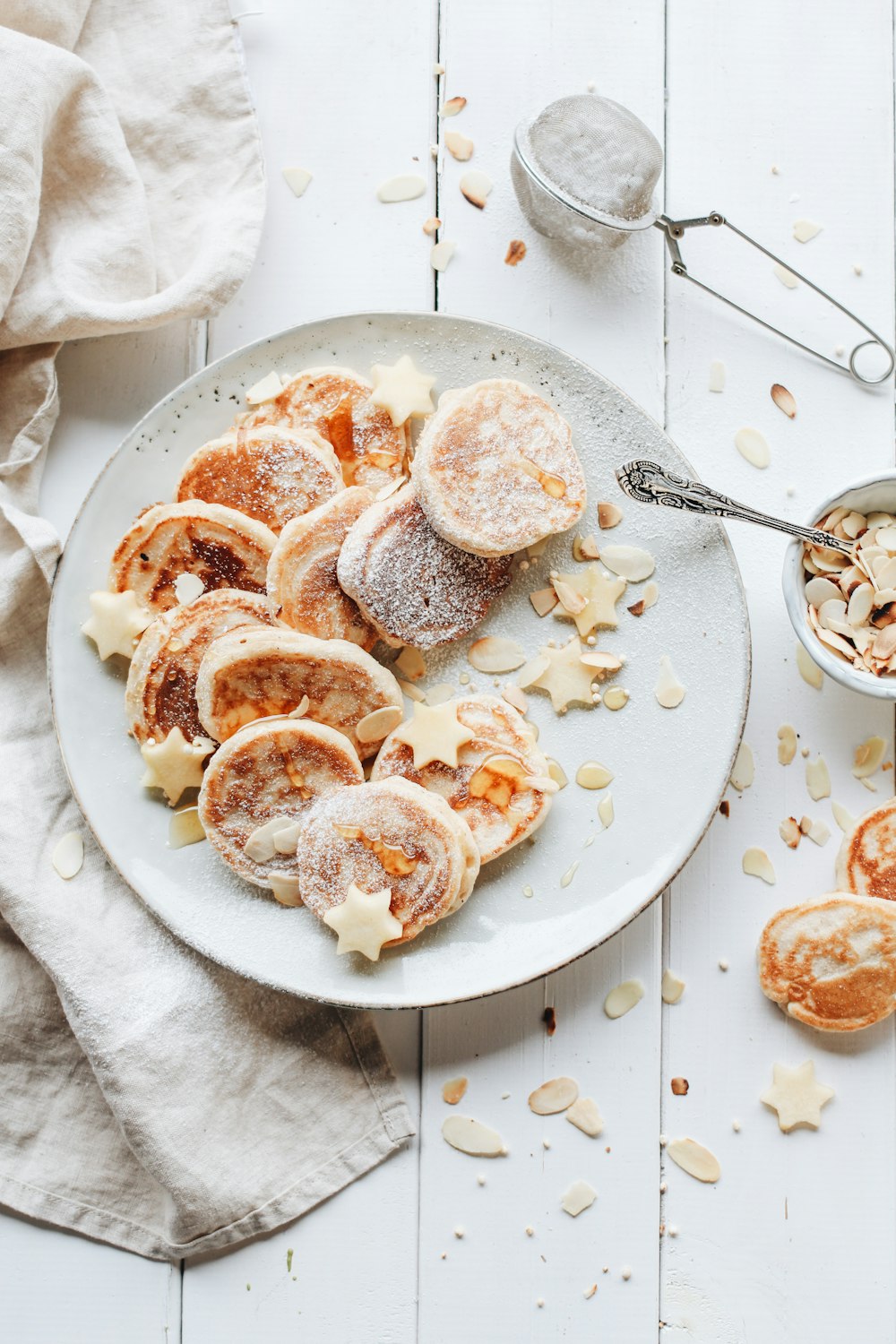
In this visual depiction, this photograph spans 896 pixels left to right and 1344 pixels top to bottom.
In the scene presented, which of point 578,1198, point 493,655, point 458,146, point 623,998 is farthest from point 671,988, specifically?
point 458,146

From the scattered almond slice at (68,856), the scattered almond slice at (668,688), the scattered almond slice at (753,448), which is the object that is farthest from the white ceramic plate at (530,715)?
the scattered almond slice at (753,448)

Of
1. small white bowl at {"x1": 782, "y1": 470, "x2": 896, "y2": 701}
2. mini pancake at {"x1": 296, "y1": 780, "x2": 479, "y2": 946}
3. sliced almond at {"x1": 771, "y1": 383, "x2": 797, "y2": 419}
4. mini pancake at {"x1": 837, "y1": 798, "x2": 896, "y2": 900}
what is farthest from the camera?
sliced almond at {"x1": 771, "y1": 383, "x2": 797, "y2": 419}

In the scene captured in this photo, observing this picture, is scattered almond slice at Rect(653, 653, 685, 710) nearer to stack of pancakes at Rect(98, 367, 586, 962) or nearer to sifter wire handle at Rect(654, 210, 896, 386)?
stack of pancakes at Rect(98, 367, 586, 962)

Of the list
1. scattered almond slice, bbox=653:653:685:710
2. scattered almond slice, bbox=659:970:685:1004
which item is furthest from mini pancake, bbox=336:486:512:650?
scattered almond slice, bbox=659:970:685:1004

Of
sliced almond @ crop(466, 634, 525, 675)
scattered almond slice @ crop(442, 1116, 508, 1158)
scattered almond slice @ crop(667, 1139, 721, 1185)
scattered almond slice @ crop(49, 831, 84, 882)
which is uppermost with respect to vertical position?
sliced almond @ crop(466, 634, 525, 675)

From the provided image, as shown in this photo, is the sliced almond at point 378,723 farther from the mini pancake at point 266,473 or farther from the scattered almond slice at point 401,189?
the scattered almond slice at point 401,189

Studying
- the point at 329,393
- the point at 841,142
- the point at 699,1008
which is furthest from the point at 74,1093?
the point at 841,142
